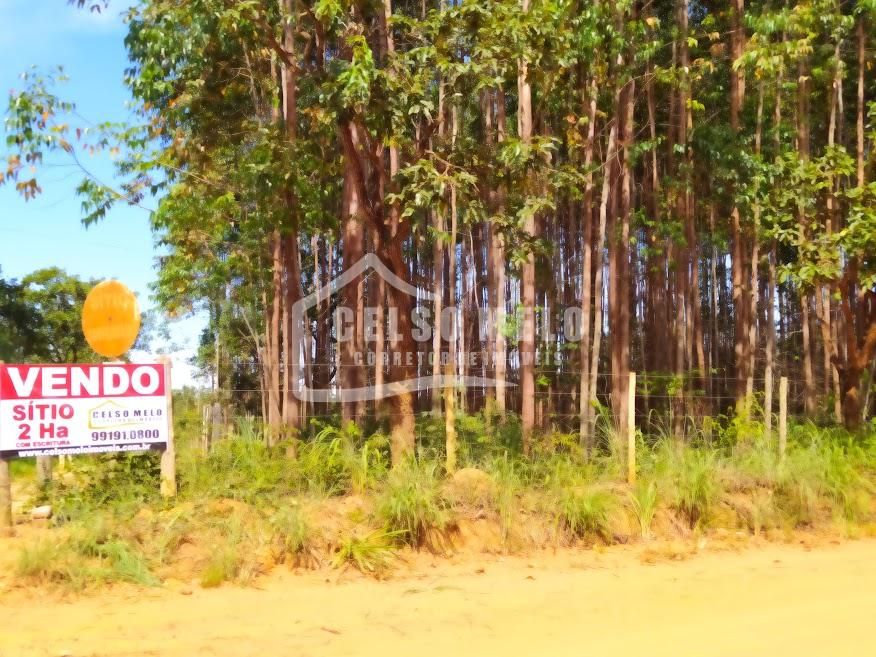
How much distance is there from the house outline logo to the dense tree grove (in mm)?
129

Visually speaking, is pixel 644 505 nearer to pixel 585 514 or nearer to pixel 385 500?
pixel 585 514

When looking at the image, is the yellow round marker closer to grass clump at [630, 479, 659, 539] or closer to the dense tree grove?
the dense tree grove

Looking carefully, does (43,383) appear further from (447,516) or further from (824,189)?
(824,189)

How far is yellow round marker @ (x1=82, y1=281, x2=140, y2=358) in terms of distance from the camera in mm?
8773

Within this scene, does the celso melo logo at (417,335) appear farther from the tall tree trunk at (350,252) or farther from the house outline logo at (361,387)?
the tall tree trunk at (350,252)

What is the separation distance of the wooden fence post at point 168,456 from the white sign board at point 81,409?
34mm

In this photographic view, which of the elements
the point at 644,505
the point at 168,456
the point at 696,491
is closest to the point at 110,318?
the point at 168,456

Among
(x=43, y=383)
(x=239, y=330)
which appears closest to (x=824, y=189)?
(x=43, y=383)

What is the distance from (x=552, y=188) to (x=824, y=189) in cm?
405

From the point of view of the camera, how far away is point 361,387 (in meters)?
13.6

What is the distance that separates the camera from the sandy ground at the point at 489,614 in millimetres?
5246

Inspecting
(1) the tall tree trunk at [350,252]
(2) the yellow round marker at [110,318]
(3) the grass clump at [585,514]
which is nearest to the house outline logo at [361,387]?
(1) the tall tree trunk at [350,252]

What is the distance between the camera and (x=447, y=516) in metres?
7.50

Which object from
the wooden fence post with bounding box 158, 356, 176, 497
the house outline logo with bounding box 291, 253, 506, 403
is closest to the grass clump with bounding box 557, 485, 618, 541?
the house outline logo with bounding box 291, 253, 506, 403
